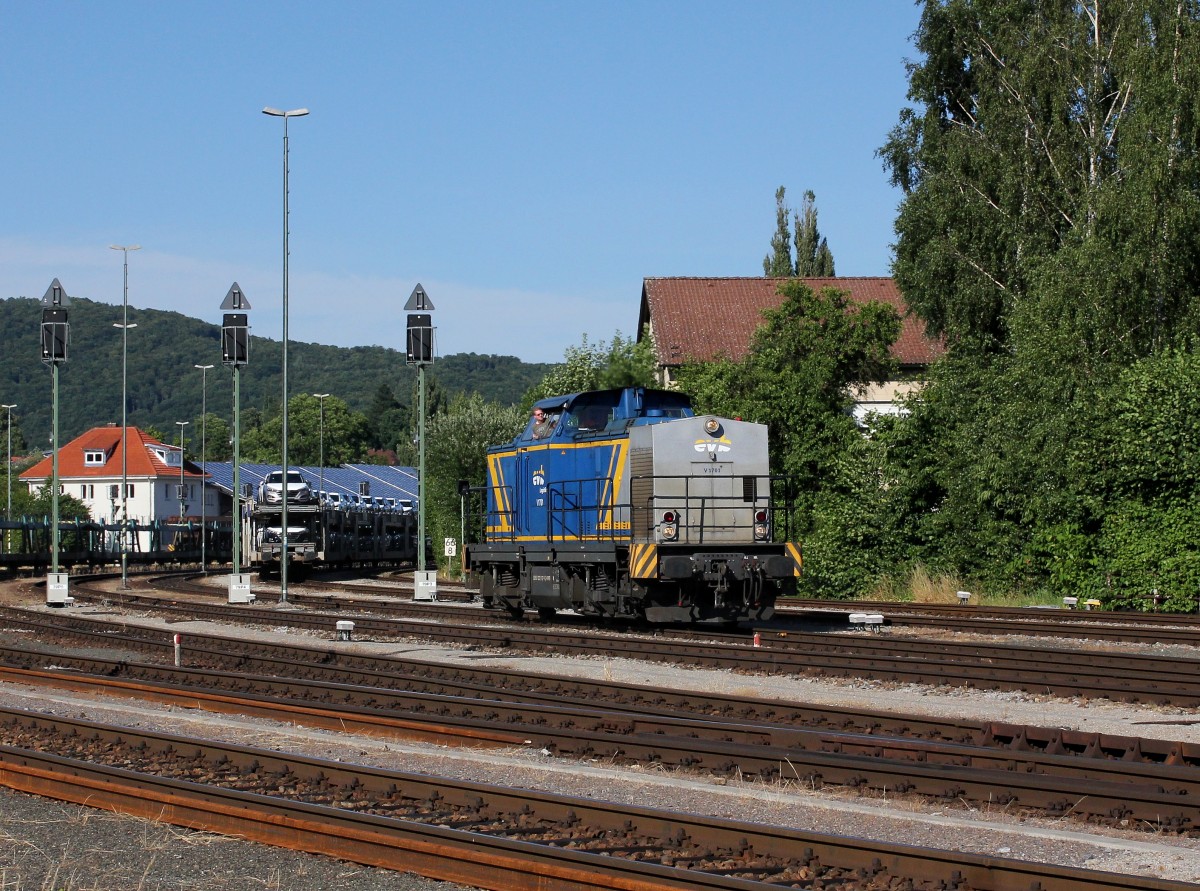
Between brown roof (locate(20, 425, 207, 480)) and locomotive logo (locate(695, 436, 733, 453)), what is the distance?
8021 cm

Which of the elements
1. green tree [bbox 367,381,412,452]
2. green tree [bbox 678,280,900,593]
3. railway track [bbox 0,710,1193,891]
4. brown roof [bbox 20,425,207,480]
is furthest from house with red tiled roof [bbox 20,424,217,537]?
railway track [bbox 0,710,1193,891]

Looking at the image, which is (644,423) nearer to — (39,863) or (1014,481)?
(1014,481)

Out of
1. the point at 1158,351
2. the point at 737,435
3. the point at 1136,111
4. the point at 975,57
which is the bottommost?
the point at 737,435

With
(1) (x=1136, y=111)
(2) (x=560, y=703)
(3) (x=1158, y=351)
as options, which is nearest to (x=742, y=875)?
(2) (x=560, y=703)

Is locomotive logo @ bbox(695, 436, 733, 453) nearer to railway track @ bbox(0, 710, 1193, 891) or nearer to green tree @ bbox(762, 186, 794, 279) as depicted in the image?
railway track @ bbox(0, 710, 1193, 891)

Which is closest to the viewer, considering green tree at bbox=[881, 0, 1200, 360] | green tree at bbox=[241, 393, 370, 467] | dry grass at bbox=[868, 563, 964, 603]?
green tree at bbox=[881, 0, 1200, 360]

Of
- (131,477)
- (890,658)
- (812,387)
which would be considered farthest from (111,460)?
(890,658)

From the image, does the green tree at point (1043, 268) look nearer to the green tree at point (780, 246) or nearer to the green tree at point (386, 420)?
the green tree at point (780, 246)

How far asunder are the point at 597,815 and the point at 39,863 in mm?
3148

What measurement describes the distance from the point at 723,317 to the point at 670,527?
33.3 meters

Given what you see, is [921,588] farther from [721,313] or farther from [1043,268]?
[721,313]

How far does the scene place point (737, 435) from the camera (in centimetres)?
2045

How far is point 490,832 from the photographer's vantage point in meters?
7.65

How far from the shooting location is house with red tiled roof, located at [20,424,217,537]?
9931cm
